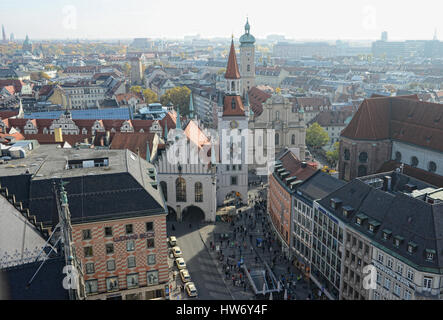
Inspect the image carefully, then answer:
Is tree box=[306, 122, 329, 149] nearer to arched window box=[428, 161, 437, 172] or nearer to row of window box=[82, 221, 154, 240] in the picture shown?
arched window box=[428, 161, 437, 172]

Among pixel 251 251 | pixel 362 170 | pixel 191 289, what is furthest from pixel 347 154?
pixel 191 289

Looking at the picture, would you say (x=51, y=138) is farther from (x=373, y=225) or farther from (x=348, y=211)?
(x=373, y=225)

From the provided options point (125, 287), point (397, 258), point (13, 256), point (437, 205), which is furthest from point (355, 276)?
point (13, 256)

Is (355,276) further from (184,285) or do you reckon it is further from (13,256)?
(13,256)

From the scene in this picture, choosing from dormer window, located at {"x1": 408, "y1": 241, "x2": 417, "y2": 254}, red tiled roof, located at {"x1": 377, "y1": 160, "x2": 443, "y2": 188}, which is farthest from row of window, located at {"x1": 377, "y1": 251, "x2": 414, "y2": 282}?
red tiled roof, located at {"x1": 377, "y1": 160, "x2": 443, "y2": 188}

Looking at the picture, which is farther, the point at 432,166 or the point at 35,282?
the point at 432,166
